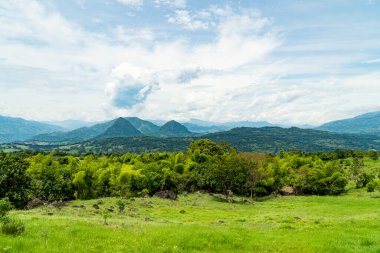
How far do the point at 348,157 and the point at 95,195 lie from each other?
14231 cm

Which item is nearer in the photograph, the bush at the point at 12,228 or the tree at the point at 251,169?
the bush at the point at 12,228

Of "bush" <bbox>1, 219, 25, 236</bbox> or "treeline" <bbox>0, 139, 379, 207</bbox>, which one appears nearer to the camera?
"bush" <bbox>1, 219, 25, 236</bbox>

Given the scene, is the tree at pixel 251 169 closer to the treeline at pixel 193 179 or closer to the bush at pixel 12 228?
the treeline at pixel 193 179

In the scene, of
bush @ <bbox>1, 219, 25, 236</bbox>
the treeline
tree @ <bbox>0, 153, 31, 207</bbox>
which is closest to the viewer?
bush @ <bbox>1, 219, 25, 236</bbox>

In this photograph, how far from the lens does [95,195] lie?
4222 inches

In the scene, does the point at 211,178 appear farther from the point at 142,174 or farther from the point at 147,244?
the point at 147,244

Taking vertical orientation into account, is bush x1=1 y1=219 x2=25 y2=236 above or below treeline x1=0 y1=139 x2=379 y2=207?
above

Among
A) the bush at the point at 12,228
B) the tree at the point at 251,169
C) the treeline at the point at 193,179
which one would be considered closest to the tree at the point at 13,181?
the treeline at the point at 193,179

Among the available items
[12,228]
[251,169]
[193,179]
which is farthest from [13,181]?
[12,228]

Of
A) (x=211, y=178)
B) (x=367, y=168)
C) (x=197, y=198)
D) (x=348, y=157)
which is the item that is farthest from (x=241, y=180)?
(x=348, y=157)

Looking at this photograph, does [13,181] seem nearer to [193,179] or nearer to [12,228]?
[193,179]

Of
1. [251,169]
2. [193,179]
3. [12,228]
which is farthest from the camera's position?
[193,179]

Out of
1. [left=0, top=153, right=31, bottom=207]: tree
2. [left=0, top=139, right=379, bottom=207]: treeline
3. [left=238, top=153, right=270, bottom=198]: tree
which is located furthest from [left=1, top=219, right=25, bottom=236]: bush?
[left=238, top=153, right=270, bottom=198]: tree

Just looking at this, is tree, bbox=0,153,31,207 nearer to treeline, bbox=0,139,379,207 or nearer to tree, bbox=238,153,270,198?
treeline, bbox=0,139,379,207
